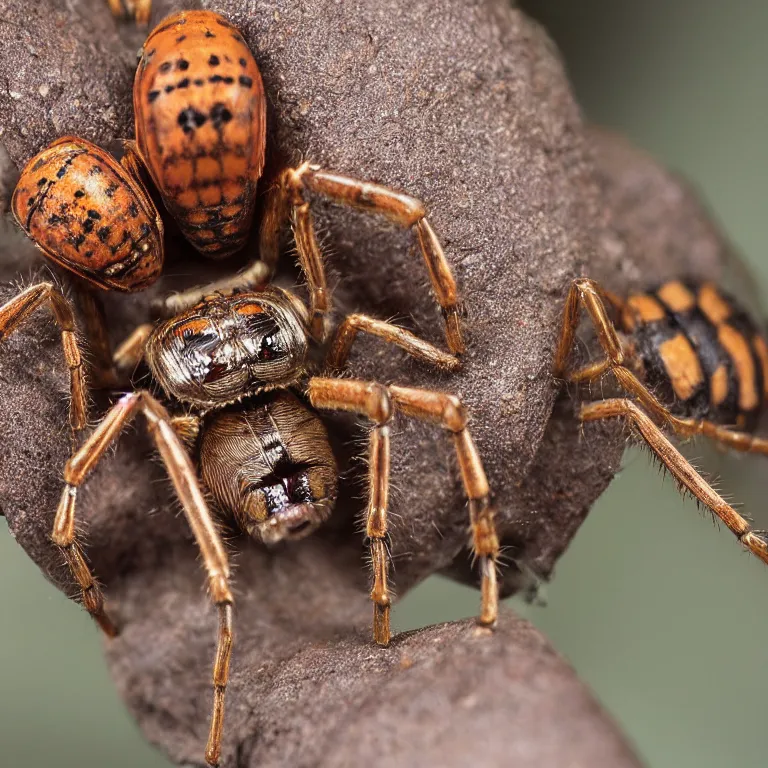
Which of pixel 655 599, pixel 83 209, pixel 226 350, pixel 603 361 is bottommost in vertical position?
pixel 655 599

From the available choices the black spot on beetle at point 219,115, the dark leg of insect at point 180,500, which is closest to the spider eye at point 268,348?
the dark leg of insect at point 180,500

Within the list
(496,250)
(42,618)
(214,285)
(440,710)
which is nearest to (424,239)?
(496,250)

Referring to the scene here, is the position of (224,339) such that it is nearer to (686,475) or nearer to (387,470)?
(387,470)

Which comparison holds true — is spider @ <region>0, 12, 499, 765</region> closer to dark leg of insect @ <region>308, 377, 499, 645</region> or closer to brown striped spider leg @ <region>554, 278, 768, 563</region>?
dark leg of insect @ <region>308, 377, 499, 645</region>

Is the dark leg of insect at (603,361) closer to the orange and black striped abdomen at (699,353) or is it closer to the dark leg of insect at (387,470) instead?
the orange and black striped abdomen at (699,353)

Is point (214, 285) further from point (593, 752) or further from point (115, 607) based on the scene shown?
point (593, 752)

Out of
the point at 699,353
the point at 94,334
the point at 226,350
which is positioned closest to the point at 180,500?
the point at 226,350
